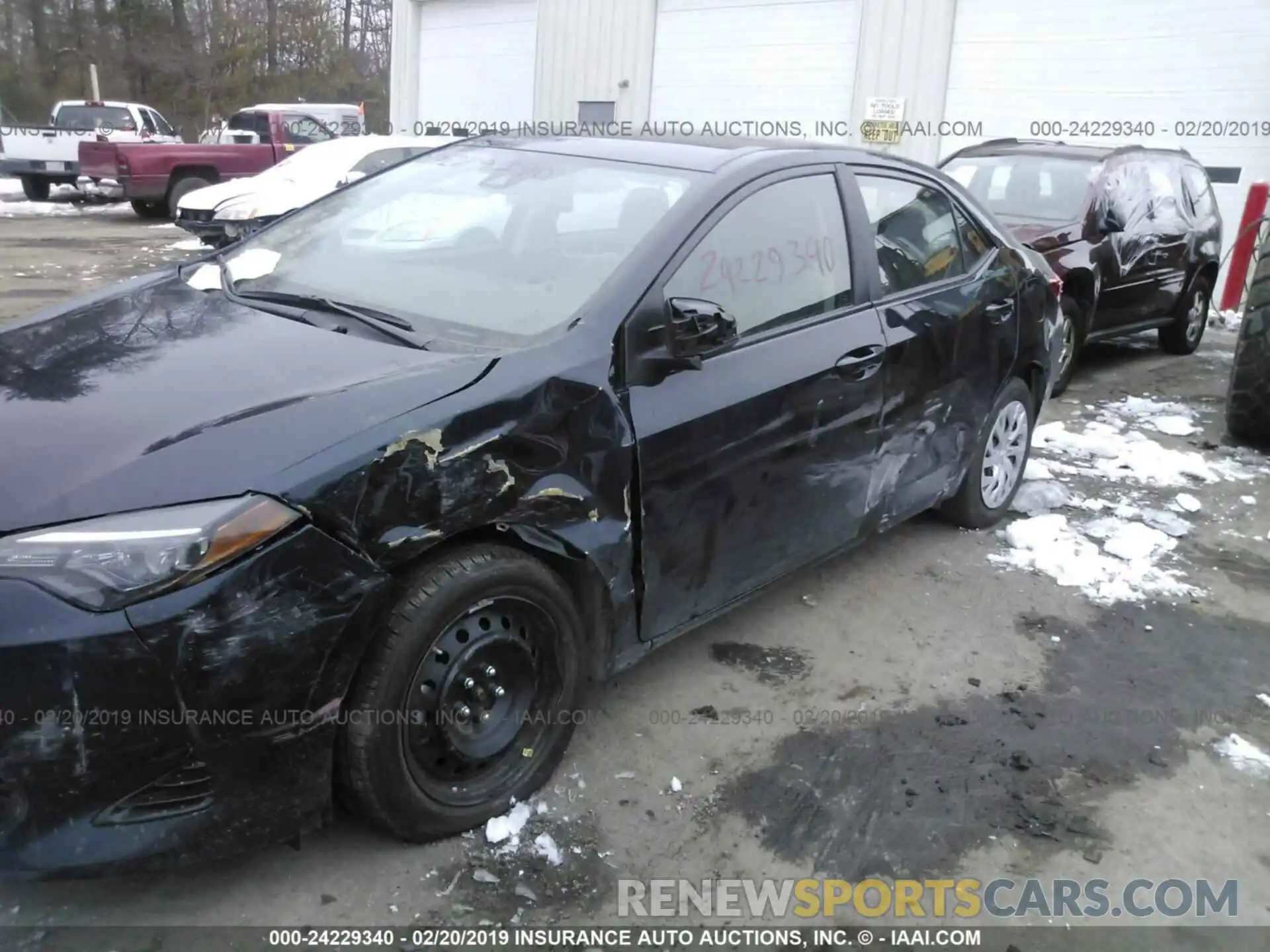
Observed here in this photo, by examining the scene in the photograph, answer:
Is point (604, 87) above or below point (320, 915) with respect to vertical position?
above

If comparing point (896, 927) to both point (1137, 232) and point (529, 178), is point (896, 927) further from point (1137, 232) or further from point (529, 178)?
point (1137, 232)

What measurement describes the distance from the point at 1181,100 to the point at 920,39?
3101mm

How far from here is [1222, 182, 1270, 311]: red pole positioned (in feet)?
34.4

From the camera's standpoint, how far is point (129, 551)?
200 cm

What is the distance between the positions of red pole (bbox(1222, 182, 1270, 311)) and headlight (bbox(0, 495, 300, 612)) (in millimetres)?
10697

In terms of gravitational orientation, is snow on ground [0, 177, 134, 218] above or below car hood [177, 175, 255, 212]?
below

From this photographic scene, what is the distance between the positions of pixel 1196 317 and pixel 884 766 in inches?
304

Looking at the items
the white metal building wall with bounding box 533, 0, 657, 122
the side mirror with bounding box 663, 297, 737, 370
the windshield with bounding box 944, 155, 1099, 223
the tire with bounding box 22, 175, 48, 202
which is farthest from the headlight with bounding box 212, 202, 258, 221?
the tire with bounding box 22, 175, 48, 202

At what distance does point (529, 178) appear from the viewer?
3.40m

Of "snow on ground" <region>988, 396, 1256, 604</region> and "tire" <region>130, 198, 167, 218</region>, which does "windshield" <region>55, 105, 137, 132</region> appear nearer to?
"tire" <region>130, 198, 167, 218</region>

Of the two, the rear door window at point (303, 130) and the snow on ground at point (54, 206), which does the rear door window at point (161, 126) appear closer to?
the snow on ground at point (54, 206)

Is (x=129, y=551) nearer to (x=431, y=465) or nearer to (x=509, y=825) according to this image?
(x=431, y=465)

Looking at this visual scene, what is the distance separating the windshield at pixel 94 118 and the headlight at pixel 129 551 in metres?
20.3

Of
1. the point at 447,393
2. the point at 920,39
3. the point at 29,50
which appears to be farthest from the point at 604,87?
the point at 29,50
